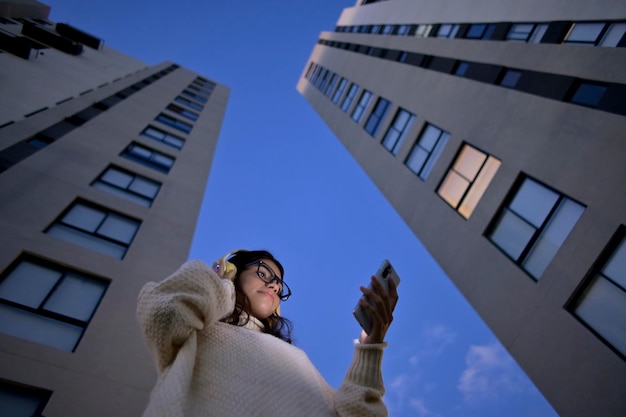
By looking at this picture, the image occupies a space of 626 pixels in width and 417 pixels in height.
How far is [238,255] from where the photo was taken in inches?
159

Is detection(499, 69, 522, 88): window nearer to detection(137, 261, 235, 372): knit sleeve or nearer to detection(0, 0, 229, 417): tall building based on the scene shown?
detection(0, 0, 229, 417): tall building

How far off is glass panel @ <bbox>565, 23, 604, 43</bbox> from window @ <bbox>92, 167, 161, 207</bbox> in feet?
45.5

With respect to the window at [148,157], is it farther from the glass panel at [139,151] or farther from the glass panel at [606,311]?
the glass panel at [606,311]

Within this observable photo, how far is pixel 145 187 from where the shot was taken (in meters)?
13.1

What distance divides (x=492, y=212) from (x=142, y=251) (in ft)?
31.0

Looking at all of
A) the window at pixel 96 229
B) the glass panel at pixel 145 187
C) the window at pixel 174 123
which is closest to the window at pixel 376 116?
the window at pixel 174 123

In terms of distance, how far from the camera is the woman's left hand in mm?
3018

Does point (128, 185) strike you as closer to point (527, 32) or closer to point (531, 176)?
point (531, 176)

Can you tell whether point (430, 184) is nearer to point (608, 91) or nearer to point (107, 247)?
point (608, 91)

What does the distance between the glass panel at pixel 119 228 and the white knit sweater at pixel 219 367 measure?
29.1 ft

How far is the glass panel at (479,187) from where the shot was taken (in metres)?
11.5

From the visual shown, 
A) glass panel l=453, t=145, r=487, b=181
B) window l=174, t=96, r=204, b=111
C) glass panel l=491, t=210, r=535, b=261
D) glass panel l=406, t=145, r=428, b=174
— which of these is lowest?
window l=174, t=96, r=204, b=111

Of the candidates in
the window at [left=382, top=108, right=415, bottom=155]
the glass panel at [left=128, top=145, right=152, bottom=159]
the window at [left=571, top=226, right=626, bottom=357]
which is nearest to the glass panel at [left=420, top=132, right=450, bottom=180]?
the window at [left=382, top=108, right=415, bottom=155]

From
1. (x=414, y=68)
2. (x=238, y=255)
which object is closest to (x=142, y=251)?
(x=238, y=255)
